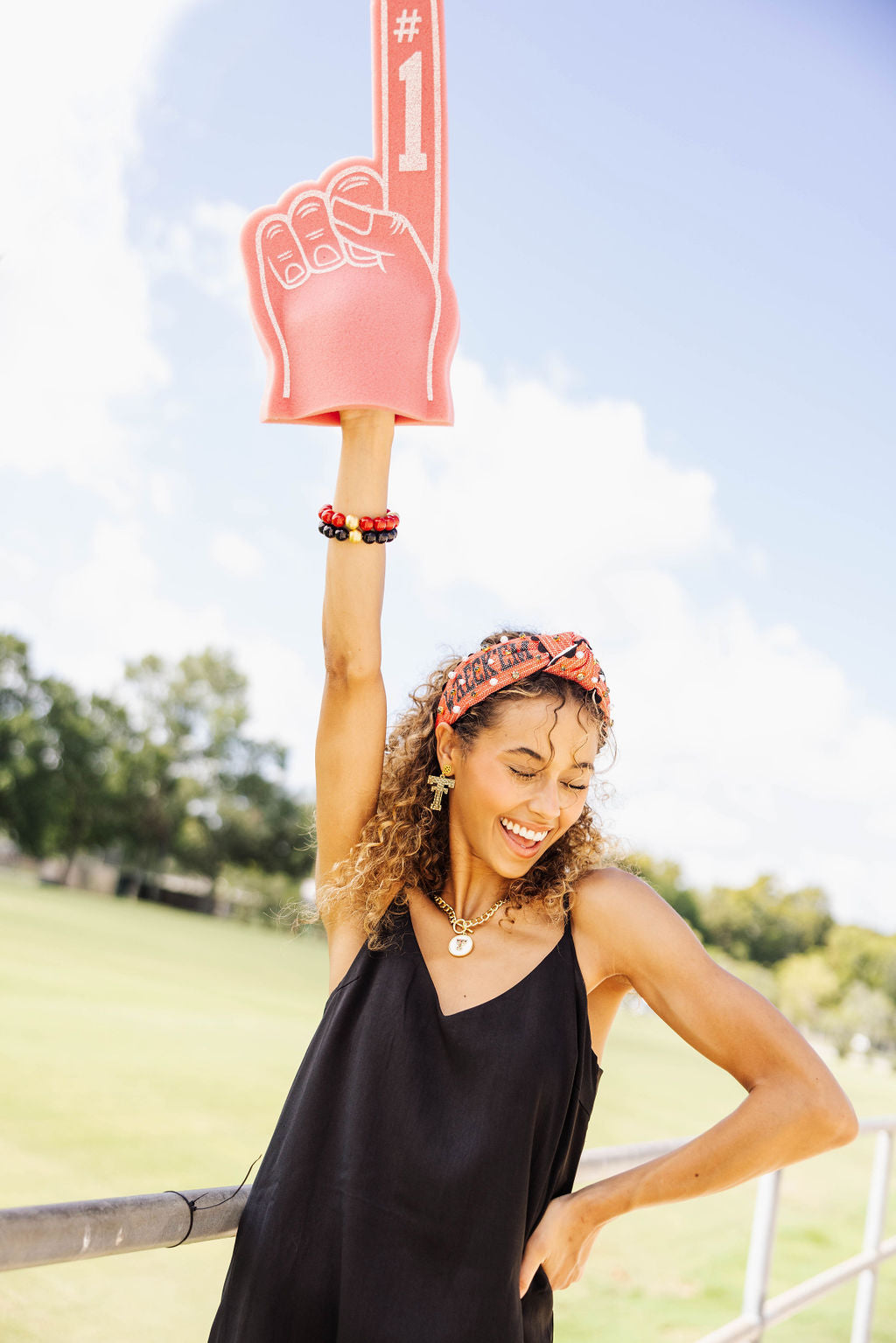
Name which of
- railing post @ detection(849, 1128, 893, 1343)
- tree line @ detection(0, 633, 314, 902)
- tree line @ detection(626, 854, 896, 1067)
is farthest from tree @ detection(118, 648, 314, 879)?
railing post @ detection(849, 1128, 893, 1343)

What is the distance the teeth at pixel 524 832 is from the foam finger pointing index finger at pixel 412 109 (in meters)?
0.89

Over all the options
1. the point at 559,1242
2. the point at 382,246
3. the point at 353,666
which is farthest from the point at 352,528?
the point at 559,1242

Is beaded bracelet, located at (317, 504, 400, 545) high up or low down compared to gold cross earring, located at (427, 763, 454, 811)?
up

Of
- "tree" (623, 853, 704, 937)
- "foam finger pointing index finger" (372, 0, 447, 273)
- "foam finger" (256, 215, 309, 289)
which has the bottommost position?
"tree" (623, 853, 704, 937)

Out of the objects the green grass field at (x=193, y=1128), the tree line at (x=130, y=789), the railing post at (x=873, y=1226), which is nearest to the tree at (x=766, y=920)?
the green grass field at (x=193, y=1128)

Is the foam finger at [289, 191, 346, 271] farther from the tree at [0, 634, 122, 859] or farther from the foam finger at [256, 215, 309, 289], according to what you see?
the tree at [0, 634, 122, 859]

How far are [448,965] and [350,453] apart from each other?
2.52 ft

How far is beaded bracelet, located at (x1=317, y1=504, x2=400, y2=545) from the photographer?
160 cm

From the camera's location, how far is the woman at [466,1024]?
4.33ft

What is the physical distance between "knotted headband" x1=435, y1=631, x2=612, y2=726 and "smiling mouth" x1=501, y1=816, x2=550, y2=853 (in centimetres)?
20

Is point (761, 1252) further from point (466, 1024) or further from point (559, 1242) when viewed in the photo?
point (466, 1024)

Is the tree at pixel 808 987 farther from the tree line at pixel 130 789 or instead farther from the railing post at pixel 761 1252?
the railing post at pixel 761 1252

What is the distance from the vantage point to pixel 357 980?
4.85ft

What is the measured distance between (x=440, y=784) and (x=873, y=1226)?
6.86 feet
